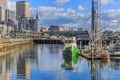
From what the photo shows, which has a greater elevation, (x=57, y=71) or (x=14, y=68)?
(x=14, y=68)

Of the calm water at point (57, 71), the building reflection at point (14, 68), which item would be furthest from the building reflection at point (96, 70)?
the building reflection at point (14, 68)

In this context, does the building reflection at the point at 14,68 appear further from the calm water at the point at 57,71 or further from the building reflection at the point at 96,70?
the building reflection at the point at 96,70

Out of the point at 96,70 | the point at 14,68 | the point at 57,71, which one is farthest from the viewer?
the point at 14,68

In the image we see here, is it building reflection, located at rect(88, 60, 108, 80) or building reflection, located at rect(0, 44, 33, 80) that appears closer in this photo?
building reflection, located at rect(88, 60, 108, 80)

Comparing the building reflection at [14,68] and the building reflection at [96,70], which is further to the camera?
the building reflection at [14,68]

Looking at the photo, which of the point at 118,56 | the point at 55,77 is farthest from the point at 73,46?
the point at 55,77

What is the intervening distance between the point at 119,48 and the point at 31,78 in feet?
145

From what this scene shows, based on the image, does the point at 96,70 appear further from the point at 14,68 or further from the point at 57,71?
the point at 14,68

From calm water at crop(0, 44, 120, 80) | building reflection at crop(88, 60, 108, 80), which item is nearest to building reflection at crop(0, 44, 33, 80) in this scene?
calm water at crop(0, 44, 120, 80)

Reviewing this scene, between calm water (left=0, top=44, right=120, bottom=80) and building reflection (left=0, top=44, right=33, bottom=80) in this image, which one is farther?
building reflection (left=0, top=44, right=33, bottom=80)

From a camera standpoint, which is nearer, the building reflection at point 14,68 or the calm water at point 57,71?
the calm water at point 57,71

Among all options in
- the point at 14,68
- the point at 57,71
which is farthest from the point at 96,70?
the point at 14,68

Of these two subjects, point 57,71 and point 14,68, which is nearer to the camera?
point 57,71

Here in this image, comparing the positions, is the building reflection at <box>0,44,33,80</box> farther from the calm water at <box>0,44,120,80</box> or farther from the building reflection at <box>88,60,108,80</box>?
the building reflection at <box>88,60,108,80</box>
